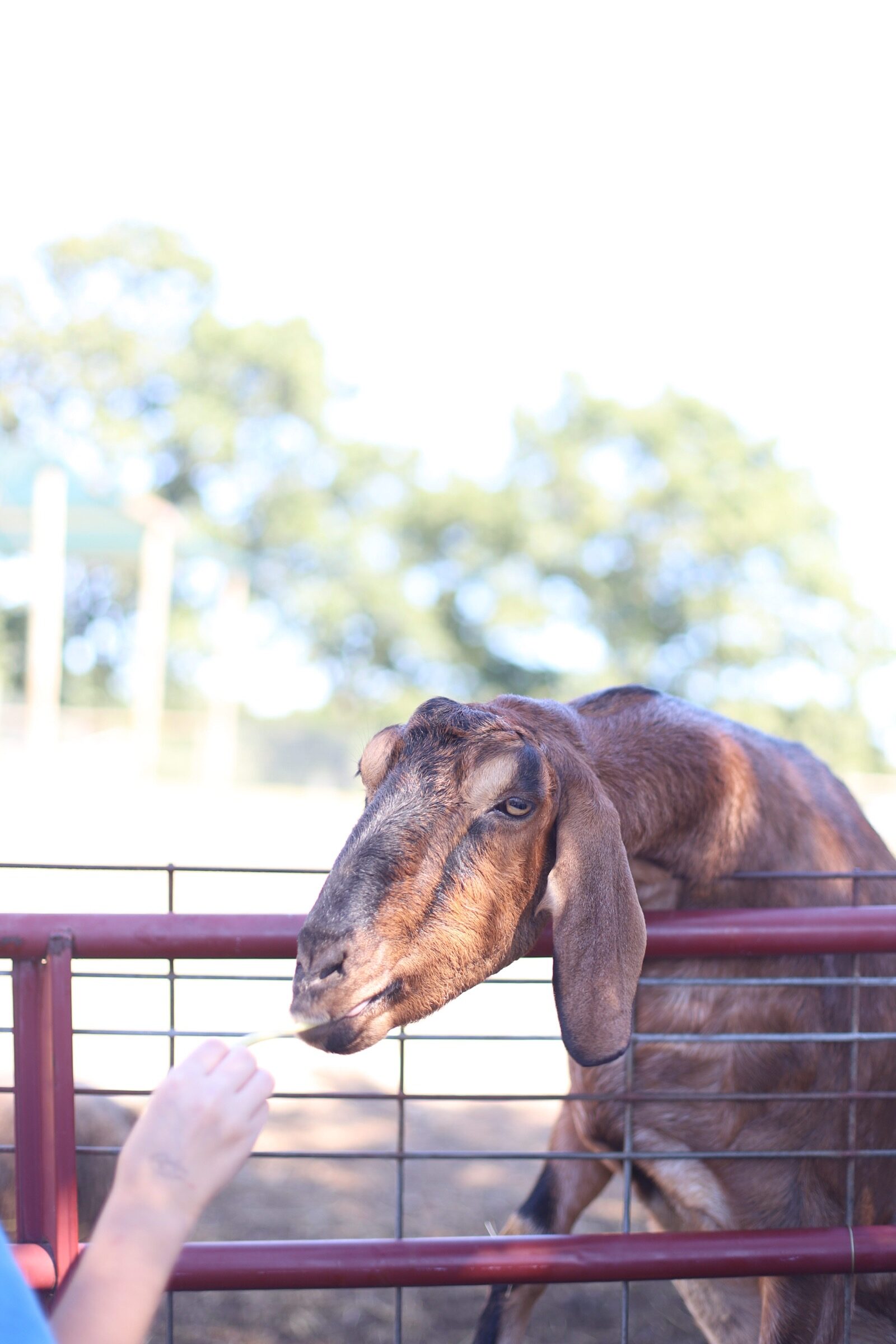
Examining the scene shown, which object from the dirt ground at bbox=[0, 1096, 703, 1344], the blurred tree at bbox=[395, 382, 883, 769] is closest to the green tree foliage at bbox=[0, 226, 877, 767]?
the blurred tree at bbox=[395, 382, 883, 769]

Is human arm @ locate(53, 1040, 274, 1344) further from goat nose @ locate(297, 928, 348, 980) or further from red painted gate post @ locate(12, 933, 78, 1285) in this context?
red painted gate post @ locate(12, 933, 78, 1285)

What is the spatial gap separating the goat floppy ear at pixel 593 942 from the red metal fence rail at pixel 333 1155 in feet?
0.44

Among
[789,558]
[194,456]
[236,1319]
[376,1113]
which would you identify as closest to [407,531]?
[194,456]

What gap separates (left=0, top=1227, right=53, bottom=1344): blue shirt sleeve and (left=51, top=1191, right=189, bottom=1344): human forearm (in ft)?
0.51

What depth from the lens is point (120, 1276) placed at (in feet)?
3.58

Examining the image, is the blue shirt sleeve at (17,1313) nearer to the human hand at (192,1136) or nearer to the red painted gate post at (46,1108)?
the human hand at (192,1136)

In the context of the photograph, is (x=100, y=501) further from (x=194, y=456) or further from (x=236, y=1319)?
(x=236, y=1319)

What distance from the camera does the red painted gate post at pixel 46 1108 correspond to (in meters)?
1.84

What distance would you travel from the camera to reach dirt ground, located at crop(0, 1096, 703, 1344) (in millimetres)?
3592

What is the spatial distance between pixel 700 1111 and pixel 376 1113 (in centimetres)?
367

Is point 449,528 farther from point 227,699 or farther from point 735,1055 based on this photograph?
point 735,1055

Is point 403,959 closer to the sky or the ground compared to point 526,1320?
closer to the sky

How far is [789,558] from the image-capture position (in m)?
29.8

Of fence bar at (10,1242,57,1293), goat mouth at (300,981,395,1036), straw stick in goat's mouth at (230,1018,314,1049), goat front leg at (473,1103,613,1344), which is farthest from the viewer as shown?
goat front leg at (473,1103,613,1344)
